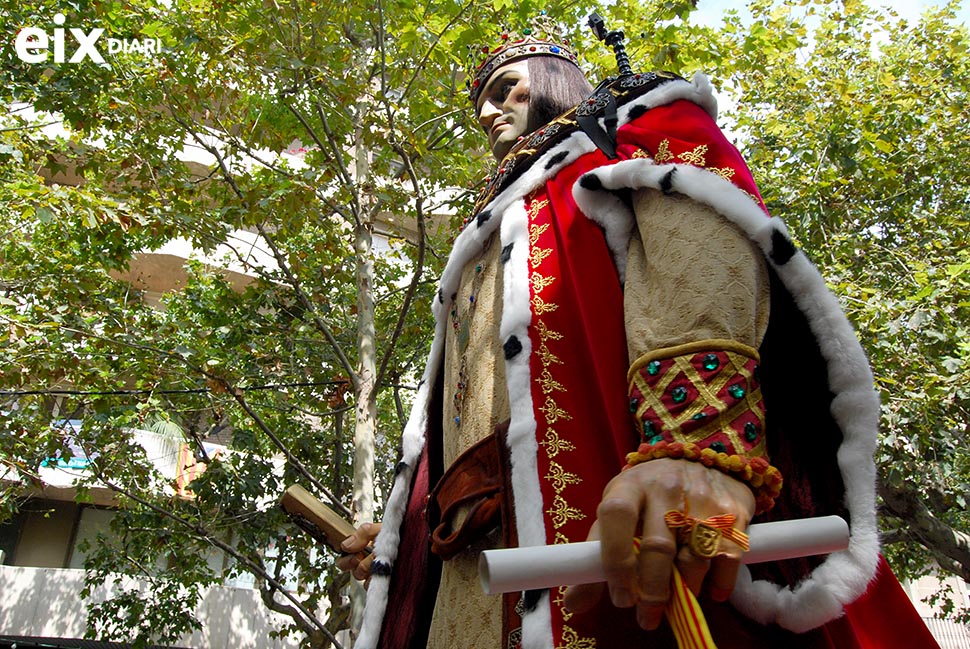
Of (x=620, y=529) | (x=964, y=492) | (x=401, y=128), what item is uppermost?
(x=401, y=128)

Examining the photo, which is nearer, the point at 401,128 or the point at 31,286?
the point at 401,128

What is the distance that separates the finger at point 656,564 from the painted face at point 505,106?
139 centimetres

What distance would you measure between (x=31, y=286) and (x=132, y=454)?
1988 mm

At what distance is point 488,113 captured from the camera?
232cm

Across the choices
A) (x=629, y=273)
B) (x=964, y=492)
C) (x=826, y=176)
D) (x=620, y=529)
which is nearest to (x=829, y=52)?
(x=826, y=176)

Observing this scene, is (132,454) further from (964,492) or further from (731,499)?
(731,499)

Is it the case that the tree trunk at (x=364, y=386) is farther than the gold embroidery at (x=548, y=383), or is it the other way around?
the tree trunk at (x=364, y=386)

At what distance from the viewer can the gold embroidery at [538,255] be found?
5.67ft

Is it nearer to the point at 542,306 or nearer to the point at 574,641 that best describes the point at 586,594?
the point at 574,641

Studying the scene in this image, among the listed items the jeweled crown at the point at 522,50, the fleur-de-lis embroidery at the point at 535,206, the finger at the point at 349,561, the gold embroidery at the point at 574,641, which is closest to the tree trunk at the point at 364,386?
the finger at the point at 349,561

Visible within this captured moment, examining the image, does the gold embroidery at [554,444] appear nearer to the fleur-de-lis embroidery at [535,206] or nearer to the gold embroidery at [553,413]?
the gold embroidery at [553,413]

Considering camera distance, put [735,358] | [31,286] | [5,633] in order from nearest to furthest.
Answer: [735,358] < [31,286] < [5,633]

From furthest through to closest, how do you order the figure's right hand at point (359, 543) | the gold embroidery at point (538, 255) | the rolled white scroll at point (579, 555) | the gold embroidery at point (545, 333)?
the figure's right hand at point (359, 543)
the gold embroidery at point (538, 255)
the gold embroidery at point (545, 333)
the rolled white scroll at point (579, 555)

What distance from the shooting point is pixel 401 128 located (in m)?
5.93
